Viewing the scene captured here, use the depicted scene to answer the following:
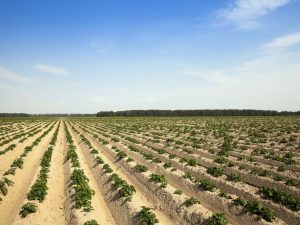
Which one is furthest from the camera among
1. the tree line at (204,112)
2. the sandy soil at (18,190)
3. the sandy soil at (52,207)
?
the tree line at (204,112)

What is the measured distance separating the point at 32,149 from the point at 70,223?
18754 millimetres

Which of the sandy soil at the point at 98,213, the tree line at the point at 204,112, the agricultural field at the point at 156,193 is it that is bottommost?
the sandy soil at the point at 98,213

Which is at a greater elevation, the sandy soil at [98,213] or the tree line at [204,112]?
the tree line at [204,112]

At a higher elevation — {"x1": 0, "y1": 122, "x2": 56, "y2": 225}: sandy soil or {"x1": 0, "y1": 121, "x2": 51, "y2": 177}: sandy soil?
{"x1": 0, "y1": 121, "x2": 51, "y2": 177}: sandy soil

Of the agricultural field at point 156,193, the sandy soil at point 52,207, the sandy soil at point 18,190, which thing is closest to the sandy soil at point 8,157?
the agricultural field at point 156,193

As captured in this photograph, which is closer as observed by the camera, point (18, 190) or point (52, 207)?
point (52, 207)

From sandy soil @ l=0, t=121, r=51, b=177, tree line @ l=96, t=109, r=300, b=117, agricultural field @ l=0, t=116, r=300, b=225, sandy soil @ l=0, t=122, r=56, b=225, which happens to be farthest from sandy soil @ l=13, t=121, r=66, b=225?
tree line @ l=96, t=109, r=300, b=117

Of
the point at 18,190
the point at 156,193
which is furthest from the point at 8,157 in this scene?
the point at 156,193

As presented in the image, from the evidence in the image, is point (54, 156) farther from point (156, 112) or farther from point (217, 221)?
point (156, 112)

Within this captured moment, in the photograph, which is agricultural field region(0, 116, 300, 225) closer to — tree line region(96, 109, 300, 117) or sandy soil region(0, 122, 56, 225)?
sandy soil region(0, 122, 56, 225)

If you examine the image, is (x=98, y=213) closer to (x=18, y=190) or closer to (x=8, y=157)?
(x=18, y=190)

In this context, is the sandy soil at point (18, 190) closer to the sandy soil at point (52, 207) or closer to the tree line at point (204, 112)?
the sandy soil at point (52, 207)

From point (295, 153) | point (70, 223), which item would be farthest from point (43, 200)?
point (295, 153)

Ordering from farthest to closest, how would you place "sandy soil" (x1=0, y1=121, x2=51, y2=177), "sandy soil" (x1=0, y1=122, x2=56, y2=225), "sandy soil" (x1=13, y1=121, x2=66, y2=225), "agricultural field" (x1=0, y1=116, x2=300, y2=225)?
"sandy soil" (x1=0, y1=121, x2=51, y2=177)
"sandy soil" (x1=0, y1=122, x2=56, y2=225)
"sandy soil" (x1=13, y1=121, x2=66, y2=225)
"agricultural field" (x1=0, y1=116, x2=300, y2=225)
